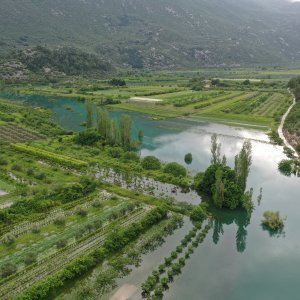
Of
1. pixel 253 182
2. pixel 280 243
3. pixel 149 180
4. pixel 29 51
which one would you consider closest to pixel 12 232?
pixel 149 180

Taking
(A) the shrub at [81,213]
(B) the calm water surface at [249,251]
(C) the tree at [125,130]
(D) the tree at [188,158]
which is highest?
(C) the tree at [125,130]

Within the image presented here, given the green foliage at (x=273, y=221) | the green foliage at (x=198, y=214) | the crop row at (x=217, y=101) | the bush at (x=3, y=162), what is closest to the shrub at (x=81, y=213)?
the green foliage at (x=198, y=214)

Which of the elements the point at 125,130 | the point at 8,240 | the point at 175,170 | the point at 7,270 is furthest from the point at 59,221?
the point at 125,130

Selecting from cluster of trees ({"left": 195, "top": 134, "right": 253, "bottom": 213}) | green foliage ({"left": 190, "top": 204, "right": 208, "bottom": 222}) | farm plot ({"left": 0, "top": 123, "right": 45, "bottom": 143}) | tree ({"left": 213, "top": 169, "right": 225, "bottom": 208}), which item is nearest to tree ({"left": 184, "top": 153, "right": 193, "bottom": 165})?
cluster of trees ({"left": 195, "top": 134, "right": 253, "bottom": 213})

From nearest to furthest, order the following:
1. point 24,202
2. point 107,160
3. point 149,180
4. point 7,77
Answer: point 24,202
point 149,180
point 107,160
point 7,77

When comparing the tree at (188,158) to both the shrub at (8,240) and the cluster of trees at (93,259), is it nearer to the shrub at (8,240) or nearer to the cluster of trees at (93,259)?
the cluster of trees at (93,259)

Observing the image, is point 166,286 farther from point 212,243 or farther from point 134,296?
point 212,243

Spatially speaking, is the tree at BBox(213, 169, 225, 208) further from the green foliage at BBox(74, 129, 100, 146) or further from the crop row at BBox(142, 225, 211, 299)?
the green foliage at BBox(74, 129, 100, 146)
